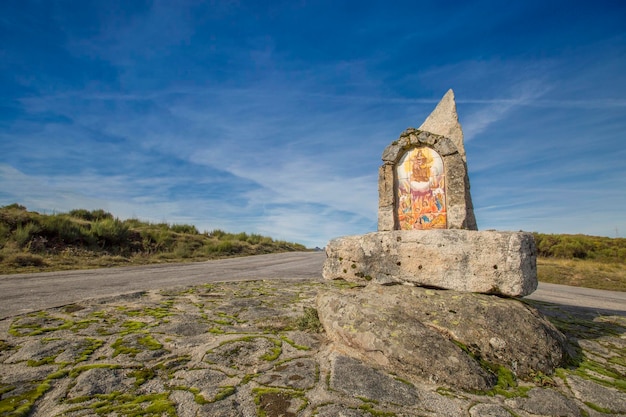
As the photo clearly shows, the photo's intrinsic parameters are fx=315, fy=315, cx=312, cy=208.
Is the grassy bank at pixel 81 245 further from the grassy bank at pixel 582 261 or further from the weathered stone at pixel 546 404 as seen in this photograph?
the grassy bank at pixel 582 261

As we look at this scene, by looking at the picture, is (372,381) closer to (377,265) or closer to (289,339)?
(289,339)

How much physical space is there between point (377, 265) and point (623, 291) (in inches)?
520

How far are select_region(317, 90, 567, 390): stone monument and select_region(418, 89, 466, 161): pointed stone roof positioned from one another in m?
0.02

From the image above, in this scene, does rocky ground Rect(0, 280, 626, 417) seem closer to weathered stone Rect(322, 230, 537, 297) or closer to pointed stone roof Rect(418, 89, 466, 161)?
weathered stone Rect(322, 230, 537, 297)

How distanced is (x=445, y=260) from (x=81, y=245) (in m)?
16.6

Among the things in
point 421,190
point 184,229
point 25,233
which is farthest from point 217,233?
point 421,190

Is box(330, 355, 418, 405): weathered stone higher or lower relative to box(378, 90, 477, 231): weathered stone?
lower

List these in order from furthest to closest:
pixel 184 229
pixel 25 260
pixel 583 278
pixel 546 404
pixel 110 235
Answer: pixel 184 229 → pixel 110 235 → pixel 583 278 → pixel 25 260 → pixel 546 404

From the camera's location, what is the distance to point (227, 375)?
9.89 ft

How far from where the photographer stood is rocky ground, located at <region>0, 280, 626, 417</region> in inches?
99.7

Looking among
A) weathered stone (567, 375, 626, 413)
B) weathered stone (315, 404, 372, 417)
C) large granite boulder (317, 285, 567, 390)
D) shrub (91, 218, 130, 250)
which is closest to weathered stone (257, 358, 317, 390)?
weathered stone (315, 404, 372, 417)

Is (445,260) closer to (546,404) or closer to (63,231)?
(546,404)

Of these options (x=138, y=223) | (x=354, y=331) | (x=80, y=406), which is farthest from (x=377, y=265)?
(x=138, y=223)

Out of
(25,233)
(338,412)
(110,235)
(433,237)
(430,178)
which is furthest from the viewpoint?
(110,235)
